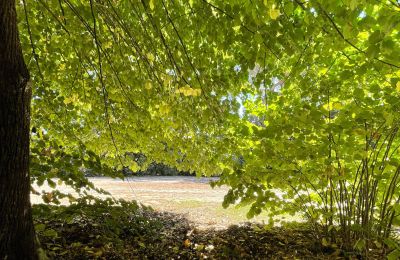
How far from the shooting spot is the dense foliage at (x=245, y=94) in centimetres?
241

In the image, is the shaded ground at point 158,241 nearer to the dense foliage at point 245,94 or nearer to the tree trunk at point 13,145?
the dense foliage at point 245,94

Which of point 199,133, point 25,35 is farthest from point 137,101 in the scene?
point 25,35

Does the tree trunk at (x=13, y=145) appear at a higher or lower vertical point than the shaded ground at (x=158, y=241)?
higher

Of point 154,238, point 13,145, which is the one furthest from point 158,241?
point 13,145

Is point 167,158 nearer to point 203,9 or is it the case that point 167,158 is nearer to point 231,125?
point 231,125

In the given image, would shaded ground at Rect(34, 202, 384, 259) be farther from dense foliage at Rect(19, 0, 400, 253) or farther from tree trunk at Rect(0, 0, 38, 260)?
tree trunk at Rect(0, 0, 38, 260)

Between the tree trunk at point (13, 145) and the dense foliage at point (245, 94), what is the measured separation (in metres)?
0.61

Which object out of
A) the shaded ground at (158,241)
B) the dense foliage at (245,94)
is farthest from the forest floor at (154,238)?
the dense foliage at (245,94)

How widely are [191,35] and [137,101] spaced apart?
1244 millimetres

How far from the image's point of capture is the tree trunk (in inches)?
71.1

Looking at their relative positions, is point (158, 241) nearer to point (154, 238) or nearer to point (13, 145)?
point (154, 238)

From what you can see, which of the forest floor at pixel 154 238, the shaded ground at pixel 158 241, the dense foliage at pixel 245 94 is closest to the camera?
the dense foliage at pixel 245 94

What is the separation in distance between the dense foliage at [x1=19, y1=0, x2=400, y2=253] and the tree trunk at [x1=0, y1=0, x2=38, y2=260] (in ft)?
2.01

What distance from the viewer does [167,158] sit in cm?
528
